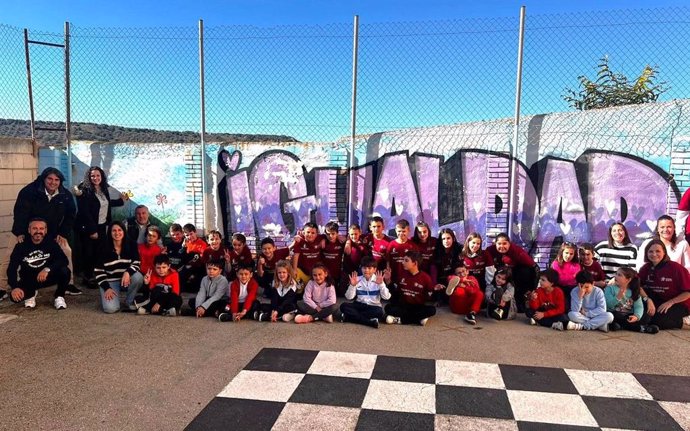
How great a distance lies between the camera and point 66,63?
25.7 feet

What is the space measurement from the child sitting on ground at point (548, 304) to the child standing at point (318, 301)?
2.22 meters

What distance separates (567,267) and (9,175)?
7989 millimetres

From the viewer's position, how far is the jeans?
5.82 meters

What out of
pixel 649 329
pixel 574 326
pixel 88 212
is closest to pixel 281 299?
pixel 574 326

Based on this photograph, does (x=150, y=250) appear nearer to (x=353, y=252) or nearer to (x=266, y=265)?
(x=266, y=265)

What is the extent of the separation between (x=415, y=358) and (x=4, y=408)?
124 inches

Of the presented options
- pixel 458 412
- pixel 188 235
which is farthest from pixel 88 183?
pixel 458 412

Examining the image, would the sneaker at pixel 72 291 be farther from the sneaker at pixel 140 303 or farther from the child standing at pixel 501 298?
the child standing at pixel 501 298

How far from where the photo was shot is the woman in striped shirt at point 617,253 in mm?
6070

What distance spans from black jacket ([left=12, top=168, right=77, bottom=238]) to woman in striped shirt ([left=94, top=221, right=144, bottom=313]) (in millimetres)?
888

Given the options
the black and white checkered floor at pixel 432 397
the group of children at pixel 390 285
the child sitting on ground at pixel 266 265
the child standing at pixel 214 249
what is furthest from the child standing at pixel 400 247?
the child standing at pixel 214 249

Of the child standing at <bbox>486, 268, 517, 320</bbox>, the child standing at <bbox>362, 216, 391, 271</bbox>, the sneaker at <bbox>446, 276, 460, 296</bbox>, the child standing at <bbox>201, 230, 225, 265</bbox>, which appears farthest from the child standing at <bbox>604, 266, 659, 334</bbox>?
the child standing at <bbox>201, 230, 225, 265</bbox>

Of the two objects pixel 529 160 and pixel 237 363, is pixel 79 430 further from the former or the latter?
pixel 529 160

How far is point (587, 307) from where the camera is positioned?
5.23 m
